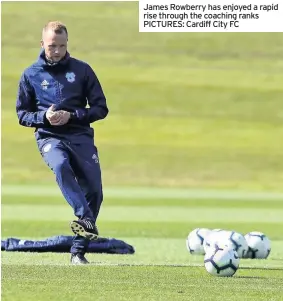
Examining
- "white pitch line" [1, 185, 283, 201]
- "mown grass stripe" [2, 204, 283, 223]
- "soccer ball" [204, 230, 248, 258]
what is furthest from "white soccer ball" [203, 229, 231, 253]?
"white pitch line" [1, 185, 283, 201]

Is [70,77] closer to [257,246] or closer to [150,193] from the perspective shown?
[257,246]

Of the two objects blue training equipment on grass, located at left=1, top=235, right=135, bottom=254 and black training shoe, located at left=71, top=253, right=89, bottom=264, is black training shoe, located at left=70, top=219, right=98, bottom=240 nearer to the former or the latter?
black training shoe, located at left=71, top=253, right=89, bottom=264

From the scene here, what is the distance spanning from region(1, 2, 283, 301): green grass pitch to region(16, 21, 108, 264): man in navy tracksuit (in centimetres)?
84

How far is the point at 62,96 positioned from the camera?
1155 centimetres

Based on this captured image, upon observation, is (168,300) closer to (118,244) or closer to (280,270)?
(280,270)

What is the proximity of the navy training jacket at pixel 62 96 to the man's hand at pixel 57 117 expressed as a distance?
13cm

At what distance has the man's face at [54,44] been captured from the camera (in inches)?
448

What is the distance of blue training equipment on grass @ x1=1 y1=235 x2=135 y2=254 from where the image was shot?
13.4 meters

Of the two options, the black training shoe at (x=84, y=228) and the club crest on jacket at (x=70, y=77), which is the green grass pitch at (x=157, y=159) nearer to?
the black training shoe at (x=84, y=228)

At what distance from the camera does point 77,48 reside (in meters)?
55.7

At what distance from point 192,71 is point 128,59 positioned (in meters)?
3.24

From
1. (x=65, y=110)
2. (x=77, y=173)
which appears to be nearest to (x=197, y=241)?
(x=77, y=173)

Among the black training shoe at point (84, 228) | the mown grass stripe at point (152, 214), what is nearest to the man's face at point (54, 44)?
the black training shoe at point (84, 228)

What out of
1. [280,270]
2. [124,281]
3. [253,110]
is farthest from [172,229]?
[253,110]
